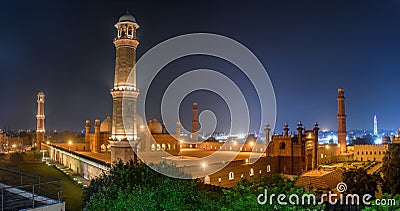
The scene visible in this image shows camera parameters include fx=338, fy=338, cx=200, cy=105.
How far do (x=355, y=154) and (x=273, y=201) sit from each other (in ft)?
153

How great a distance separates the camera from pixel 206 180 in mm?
23391

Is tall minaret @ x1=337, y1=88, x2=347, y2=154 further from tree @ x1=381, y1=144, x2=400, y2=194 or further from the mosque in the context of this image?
tree @ x1=381, y1=144, x2=400, y2=194

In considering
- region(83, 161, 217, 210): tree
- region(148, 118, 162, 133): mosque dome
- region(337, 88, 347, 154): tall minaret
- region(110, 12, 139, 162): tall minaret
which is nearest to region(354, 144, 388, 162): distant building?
region(337, 88, 347, 154): tall minaret

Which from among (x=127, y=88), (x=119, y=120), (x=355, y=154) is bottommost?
(x=355, y=154)

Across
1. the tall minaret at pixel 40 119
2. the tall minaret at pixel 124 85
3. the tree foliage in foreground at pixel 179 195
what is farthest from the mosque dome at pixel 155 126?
the tree foliage in foreground at pixel 179 195

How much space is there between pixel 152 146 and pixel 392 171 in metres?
26.6

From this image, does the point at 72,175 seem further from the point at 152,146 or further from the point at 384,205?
the point at 384,205

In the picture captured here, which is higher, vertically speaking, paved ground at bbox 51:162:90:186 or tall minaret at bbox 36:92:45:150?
tall minaret at bbox 36:92:45:150

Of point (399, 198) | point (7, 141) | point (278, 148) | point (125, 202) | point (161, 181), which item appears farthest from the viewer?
point (7, 141)

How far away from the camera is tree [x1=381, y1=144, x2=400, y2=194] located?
829 inches

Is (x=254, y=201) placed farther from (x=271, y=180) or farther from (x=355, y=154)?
(x=355, y=154)

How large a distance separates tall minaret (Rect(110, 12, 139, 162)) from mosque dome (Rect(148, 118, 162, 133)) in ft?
59.2

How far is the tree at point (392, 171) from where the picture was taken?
21.1 meters

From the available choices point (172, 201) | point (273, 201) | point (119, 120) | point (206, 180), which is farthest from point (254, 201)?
point (119, 120)
